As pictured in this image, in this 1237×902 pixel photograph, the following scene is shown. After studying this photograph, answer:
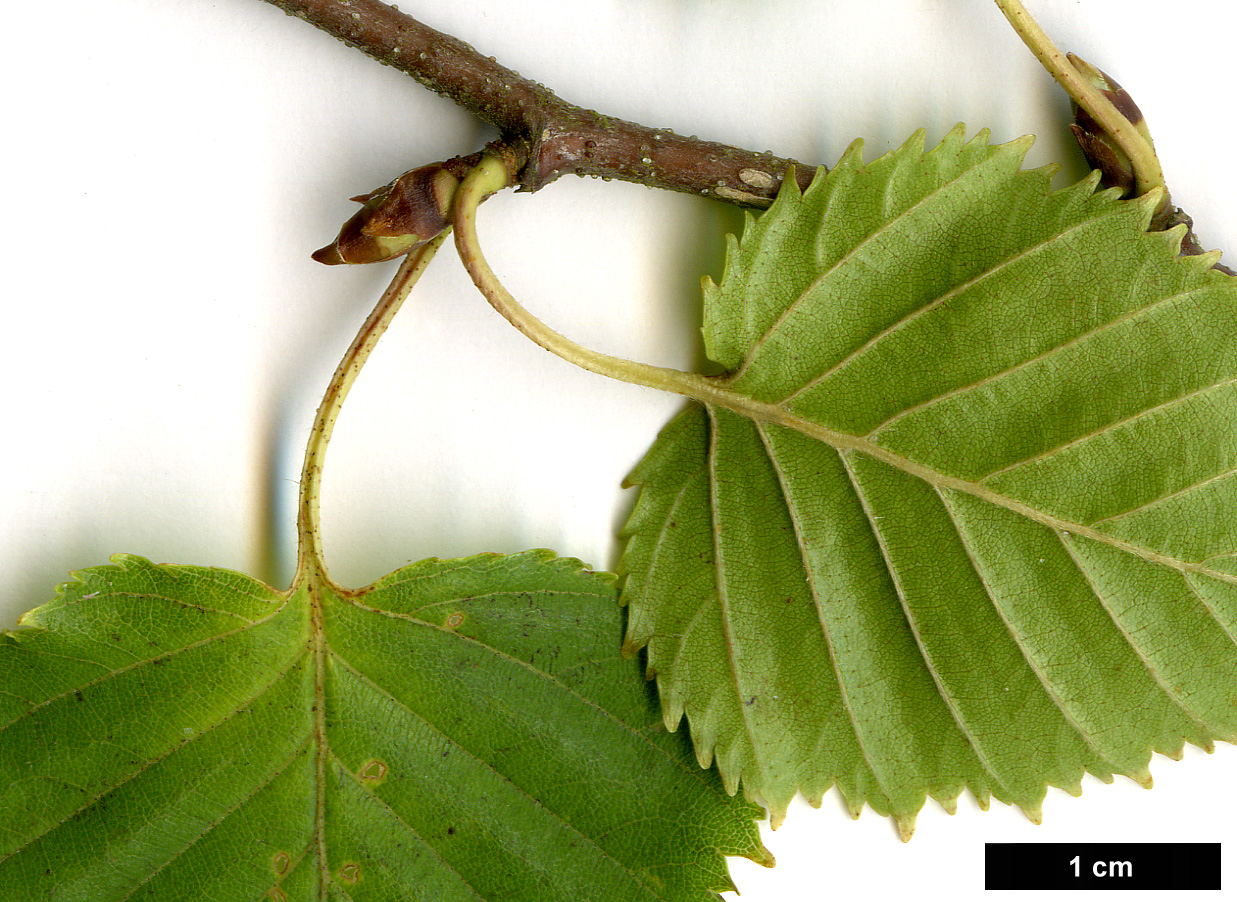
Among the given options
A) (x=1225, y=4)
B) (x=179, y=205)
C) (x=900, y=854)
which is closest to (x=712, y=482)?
(x=900, y=854)

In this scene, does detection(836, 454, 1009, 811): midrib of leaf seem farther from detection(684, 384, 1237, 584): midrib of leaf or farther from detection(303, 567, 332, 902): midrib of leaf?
detection(303, 567, 332, 902): midrib of leaf

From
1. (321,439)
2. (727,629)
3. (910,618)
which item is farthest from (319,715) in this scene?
(910,618)

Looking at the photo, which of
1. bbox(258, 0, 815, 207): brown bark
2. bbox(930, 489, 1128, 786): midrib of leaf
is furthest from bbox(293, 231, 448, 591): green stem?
bbox(930, 489, 1128, 786): midrib of leaf

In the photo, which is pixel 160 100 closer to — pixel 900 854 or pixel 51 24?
pixel 51 24

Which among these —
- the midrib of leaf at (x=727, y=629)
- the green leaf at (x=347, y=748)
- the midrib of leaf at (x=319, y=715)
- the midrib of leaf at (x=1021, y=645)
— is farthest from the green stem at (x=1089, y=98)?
the midrib of leaf at (x=319, y=715)

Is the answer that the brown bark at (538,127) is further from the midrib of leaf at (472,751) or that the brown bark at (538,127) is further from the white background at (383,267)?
the midrib of leaf at (472,751)

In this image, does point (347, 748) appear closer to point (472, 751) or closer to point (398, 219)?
point (472, 751)

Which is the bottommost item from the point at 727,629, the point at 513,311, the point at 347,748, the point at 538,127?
the point at 347,748
